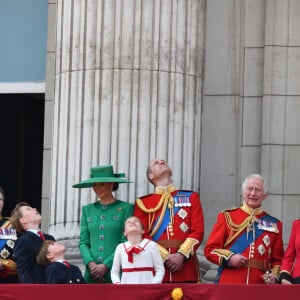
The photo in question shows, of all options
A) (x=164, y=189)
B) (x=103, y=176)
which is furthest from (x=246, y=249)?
(x=103, y=176)

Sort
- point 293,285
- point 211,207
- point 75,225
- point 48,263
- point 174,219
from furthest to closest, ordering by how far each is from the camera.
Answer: point 211,207
point 75,225
point 174,219
point 48,263
point 293,285

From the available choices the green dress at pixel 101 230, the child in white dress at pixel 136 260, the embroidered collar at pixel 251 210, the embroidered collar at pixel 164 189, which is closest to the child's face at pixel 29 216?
the green dress at pixel 101 230

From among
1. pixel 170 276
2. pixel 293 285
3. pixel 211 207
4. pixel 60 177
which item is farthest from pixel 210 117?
pixel 293 285

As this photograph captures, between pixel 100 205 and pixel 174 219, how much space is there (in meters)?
0.72

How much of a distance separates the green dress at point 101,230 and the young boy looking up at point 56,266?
1.92 ft

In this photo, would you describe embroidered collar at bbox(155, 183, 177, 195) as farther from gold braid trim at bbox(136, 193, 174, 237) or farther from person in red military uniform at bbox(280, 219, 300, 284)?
person in red military uniform at bbox(280, 219, 300, 284)

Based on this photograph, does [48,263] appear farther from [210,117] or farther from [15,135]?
[15,135]

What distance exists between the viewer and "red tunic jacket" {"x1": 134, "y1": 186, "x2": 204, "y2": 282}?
12453 millimetres

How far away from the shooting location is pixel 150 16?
45.3 feet

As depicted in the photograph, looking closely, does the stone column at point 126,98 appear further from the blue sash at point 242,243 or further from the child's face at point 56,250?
the child's face at point 56,250

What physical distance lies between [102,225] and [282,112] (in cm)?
305

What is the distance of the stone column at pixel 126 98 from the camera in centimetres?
1367

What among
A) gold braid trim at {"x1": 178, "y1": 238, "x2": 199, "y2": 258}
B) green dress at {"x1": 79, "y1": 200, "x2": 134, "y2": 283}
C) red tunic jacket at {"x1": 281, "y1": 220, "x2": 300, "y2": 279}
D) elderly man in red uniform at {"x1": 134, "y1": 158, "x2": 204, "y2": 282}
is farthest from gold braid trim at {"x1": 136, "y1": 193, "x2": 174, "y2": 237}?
red tunic jacket at {"x1": 281, "y1": 220, "x2": 300, "y2": 279}

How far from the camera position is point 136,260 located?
11.9m
